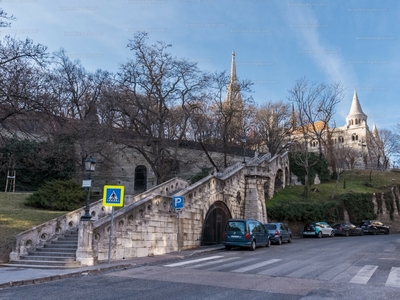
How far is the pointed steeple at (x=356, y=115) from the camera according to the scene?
10969 cm

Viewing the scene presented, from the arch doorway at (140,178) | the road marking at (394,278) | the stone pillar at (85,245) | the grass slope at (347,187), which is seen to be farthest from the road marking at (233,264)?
the arch doorway at (140,178)

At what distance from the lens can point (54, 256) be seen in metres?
14.2

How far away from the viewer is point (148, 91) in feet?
93.5

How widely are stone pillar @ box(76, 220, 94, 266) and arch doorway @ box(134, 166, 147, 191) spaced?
27.5 metres

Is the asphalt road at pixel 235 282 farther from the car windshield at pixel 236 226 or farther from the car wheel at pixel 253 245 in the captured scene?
the car windshield at pixel 236 226

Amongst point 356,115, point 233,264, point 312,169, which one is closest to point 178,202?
point 233,264

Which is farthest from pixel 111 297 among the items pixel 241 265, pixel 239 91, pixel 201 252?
pixel 239 91

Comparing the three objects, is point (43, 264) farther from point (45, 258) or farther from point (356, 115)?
point (356, 115)

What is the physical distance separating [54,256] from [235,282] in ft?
25.3

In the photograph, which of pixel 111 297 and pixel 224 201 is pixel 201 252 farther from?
pixel 111 297

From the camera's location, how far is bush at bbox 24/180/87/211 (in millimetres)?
23078

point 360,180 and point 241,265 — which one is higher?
point 360,180

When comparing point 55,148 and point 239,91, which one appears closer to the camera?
point 55,148

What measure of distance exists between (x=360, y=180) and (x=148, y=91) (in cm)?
3779
